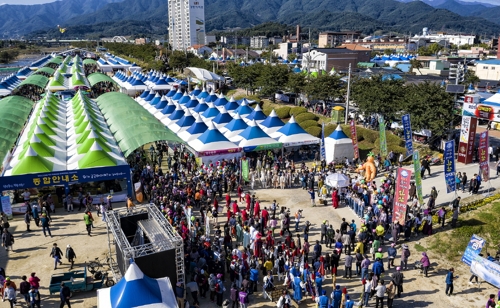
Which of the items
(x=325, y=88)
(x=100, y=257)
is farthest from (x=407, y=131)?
(x=325, y=88)

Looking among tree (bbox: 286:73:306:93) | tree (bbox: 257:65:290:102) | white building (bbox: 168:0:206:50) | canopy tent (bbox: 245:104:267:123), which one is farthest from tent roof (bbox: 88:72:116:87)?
white building (bbox: 168:0:206:50)

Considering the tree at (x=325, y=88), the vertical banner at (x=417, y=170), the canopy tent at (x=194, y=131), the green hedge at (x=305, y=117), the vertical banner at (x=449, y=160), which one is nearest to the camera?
the vertical banner at (x=417, y=170)

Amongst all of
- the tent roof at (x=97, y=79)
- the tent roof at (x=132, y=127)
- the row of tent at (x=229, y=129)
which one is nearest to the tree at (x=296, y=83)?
the row of tent at (x=229, y=129)

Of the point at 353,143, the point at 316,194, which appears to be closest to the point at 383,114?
the point at 353,143

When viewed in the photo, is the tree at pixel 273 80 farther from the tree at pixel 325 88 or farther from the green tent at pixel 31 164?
the green tent at pixel 31 164

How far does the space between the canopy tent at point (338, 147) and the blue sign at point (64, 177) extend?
10702mm

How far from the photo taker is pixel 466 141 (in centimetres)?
2091

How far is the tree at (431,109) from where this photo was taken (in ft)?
74.2

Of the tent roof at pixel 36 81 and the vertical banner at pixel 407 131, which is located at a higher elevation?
the tent roof at pixel 36 81

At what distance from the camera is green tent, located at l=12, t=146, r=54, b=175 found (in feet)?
54.0

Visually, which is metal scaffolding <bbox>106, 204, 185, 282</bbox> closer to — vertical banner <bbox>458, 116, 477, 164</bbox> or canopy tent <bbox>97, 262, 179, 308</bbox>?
canopy tent <bbox>97, 262, 179, 308</bbox>

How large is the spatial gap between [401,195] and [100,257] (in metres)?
10.2

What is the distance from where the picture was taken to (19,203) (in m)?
16.8

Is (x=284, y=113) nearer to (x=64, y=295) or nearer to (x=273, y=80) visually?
(x=273, y=80)
